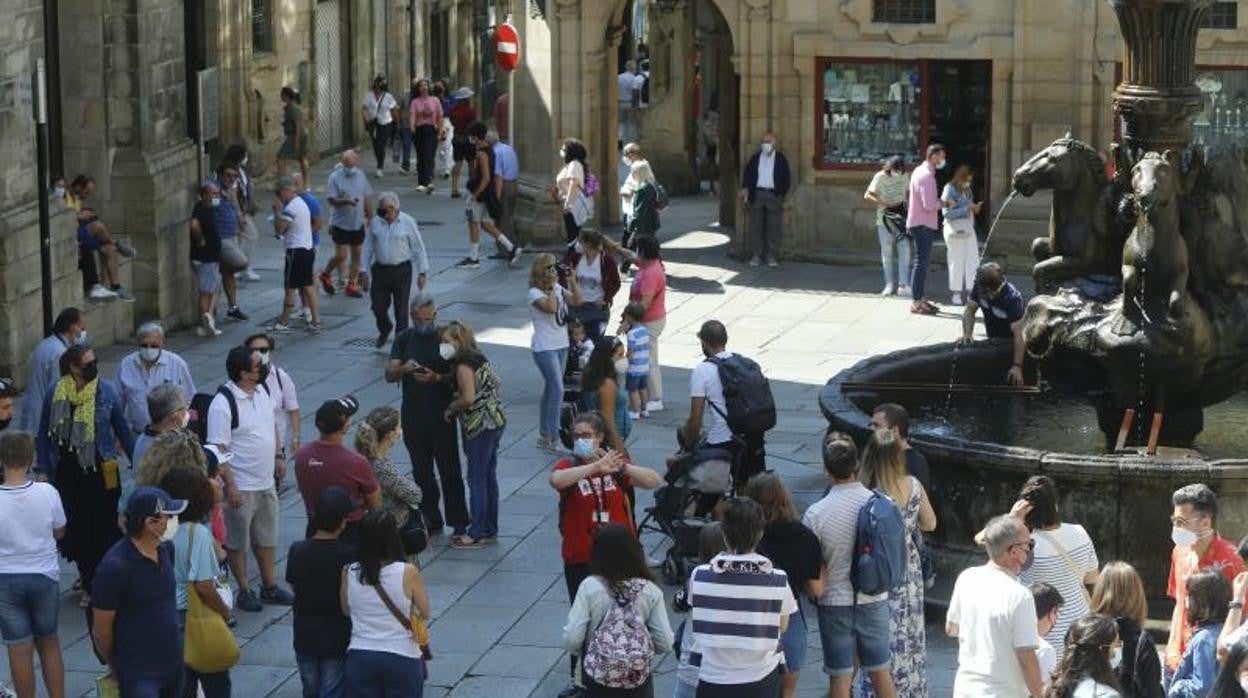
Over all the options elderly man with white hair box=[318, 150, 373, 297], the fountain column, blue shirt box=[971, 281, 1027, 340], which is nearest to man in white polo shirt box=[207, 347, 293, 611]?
the fountain column

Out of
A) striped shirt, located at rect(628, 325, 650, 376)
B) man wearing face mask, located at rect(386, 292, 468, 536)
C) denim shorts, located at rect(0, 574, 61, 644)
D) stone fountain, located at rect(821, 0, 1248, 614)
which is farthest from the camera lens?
striped shirt, located at rect(628, 325, 650, 376)

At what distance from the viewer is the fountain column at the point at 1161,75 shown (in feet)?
53.8

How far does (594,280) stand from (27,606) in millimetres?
8285

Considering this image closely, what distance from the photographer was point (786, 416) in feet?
70.4

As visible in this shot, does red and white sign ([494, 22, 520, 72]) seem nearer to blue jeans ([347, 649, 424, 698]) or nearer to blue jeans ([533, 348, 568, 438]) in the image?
blue jeans ([533, 348, 568, 438])

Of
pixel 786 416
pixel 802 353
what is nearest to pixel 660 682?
pixel 786 416

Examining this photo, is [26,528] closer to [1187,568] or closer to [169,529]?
[169,529]

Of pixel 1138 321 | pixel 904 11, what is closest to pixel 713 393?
pixel 1138 321

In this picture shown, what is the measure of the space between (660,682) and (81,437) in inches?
149

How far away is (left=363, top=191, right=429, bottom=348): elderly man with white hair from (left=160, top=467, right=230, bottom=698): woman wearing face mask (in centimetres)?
1011

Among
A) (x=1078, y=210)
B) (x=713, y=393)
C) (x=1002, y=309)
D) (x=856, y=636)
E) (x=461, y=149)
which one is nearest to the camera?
(x=856, y=636)

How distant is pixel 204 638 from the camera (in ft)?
42.0

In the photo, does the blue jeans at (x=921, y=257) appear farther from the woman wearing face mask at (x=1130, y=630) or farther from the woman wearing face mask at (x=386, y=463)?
the woman wearing face mask at (x=1130, y=630)

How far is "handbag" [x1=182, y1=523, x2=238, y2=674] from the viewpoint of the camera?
1278 centimetres
